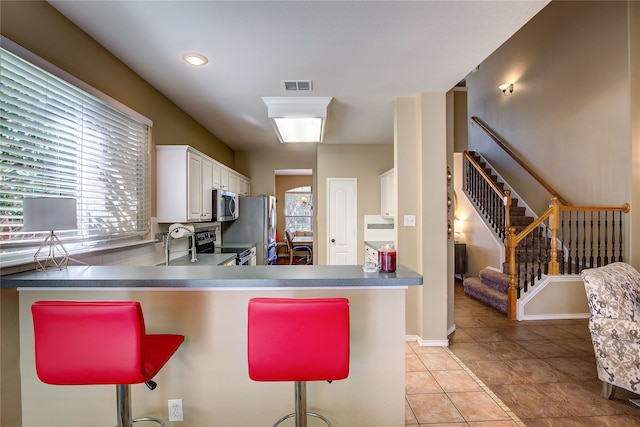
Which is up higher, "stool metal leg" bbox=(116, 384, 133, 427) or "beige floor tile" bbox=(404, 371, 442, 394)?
"stool metal leg" bbox=(116, 384, 133, 427)

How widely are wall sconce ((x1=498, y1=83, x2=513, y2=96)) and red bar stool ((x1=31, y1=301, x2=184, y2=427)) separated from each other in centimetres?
727

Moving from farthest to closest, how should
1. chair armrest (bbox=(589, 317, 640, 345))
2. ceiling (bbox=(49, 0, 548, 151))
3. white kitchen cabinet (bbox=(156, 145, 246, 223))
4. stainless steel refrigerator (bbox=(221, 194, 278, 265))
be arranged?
stainless steel refrigerator (bbox=(221, 194, 278, 265)) → white kitchen cabinet (bbox=(156, 145, 246, 223)) → chair armrest (bbox=(589, 317, 640, 345)) → ceiling (bbox=(49, 0, 548, 151))

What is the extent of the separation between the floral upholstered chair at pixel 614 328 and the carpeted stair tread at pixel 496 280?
1913 millimetres

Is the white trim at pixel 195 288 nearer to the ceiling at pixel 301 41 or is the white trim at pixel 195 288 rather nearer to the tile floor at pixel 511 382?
the tile floor at pixel 511 382

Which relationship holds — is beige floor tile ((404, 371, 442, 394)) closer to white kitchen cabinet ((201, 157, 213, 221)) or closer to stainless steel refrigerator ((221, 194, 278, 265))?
white kitchen cabinet ((201, 157, 213, 221))

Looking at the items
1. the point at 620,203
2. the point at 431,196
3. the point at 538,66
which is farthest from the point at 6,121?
the point at 538,66

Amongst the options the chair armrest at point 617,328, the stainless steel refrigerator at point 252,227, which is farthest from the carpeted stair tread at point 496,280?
the stainless steel refrigerator at point 252,227

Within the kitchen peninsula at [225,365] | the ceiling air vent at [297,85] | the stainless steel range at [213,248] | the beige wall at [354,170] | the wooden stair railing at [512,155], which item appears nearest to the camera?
the kitchen peninsula at [225,365]

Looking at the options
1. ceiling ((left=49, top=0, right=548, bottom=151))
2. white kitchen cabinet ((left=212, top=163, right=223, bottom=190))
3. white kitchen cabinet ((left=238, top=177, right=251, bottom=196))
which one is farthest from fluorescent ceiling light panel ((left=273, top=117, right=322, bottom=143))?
white kitchen cabinet ((left=238, top=177, right=251, bottom=196))

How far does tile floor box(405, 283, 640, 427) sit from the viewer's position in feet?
6.47

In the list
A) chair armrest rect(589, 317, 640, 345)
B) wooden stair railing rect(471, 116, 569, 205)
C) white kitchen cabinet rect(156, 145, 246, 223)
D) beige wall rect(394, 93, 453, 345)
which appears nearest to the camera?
chair armrest rect(589, 317, 640, 345)

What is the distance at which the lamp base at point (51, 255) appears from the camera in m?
1.66

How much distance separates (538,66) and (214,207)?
19.8 ft

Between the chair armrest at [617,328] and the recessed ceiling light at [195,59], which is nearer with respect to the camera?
the chair armrest at [617,328]
